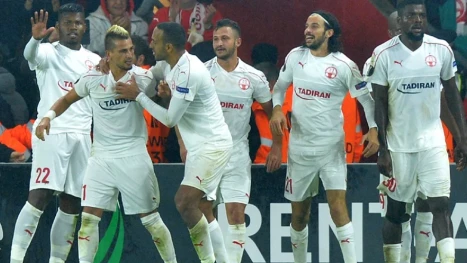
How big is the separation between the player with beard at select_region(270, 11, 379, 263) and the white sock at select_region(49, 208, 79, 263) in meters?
1.69

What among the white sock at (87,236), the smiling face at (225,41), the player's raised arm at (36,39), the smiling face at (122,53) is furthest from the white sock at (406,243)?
the player's raised arm at (36,39)

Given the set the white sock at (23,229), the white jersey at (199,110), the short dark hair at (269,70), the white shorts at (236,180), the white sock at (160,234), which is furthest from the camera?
the short dark hair at (269,70)

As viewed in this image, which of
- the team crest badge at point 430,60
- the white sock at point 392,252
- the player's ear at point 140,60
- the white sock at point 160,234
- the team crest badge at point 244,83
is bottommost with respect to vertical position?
the white sock at point 392,252

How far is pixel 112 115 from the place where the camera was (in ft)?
29.8

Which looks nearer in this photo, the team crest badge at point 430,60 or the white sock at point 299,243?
Answer: the team crest badge at point 430,60

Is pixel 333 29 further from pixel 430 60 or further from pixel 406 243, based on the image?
pixel 406 243

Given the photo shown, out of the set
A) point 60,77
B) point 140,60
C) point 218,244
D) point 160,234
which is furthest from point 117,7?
point 218,244

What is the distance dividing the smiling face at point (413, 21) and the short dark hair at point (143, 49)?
90.2 inches

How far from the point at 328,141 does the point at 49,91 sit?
7.13ft

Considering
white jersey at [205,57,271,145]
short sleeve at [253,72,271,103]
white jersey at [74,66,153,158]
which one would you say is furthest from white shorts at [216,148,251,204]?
white jersey at [74,66,153,158]

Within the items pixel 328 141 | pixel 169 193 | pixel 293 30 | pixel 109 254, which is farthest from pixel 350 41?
pixel 109 254

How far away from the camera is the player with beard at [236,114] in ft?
31.2

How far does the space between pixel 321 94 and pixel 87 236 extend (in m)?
2.03

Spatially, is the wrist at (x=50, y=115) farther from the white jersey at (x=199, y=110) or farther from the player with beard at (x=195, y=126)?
the white jersey at (x=199, y=110)
